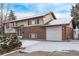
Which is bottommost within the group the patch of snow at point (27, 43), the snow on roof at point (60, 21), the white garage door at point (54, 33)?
the patch of snow at point (27, 43)

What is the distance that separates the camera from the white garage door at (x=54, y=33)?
18.6 feet

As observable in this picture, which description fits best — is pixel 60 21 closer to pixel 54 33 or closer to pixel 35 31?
pixel 54 33

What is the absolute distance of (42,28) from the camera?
18.5ft

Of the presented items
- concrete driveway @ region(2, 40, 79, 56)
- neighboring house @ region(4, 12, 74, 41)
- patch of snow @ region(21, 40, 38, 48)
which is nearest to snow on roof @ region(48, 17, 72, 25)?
neighboring house @ region(4, 12, 74, 41)

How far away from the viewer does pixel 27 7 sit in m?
5.61

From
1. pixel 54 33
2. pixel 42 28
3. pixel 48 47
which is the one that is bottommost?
pixel 48 47

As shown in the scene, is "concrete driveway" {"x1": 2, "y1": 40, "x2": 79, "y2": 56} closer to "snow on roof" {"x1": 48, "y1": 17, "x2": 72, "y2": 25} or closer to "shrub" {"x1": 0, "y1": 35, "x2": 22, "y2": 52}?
"shrub" {"x1": 0, "y1": 35, "x2": 22, "y2": 52}

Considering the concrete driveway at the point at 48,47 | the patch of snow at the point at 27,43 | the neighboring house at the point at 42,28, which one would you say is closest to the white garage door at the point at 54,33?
the neighboring house at the point at 42,28

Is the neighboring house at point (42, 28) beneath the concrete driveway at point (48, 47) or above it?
above

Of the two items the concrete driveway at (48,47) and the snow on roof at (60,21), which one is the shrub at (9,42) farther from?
the snow on roof at (60,21)

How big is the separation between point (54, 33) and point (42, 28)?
314 millimetres

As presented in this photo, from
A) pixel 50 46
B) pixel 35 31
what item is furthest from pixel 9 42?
pixel 50 46

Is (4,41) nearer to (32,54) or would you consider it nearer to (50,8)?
(32,54)

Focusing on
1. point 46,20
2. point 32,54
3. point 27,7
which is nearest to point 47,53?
point 32,54
